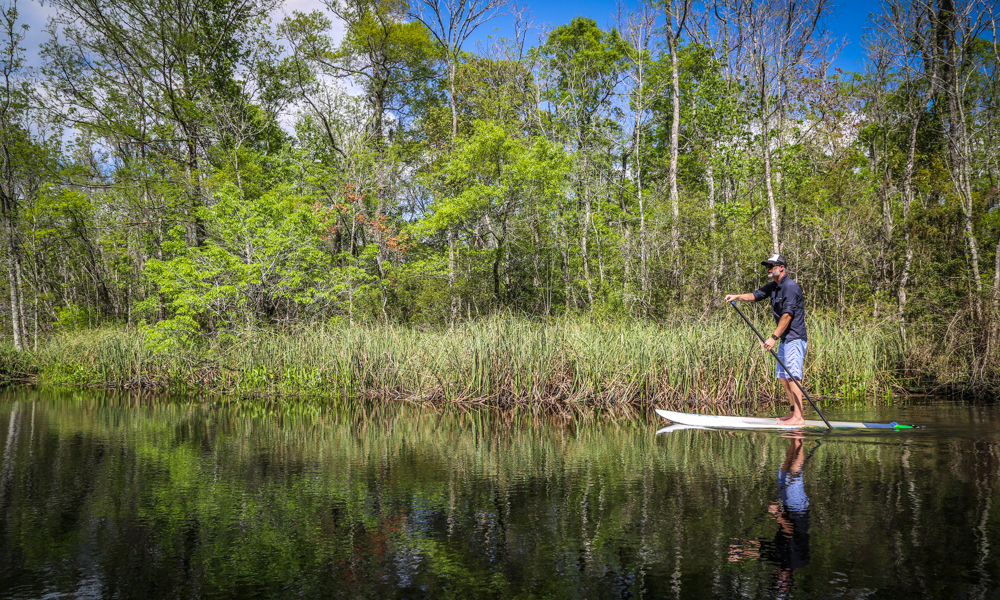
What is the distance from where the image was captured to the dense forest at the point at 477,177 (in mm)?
14984

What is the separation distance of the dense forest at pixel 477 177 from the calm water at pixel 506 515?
25.7 ft

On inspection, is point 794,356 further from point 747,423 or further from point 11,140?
point 11,140

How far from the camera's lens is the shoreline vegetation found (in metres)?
9.56

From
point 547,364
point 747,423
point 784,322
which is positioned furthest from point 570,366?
point 784,322

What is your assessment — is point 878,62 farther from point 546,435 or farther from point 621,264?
point 546,435

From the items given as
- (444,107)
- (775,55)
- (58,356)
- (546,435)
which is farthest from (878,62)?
(58,356)

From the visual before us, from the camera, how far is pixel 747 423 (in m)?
7.38

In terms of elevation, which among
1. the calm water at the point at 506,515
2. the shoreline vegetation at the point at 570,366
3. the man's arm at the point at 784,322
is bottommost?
the calm water at the point at 506,515

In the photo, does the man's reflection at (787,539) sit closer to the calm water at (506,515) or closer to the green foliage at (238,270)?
the calm water at (506,515)

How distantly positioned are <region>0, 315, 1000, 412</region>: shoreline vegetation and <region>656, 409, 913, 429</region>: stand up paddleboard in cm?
169

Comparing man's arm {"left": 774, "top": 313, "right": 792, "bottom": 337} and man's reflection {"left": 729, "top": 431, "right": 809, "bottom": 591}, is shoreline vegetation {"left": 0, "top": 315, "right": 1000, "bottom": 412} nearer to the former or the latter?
man's arm {"left": 774, "top": 313, "right": 792, "bottom": 337}

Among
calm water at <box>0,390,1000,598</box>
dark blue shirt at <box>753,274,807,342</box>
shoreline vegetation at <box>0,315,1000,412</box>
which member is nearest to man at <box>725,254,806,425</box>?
dark blue shirt at <box>753,274,807,342</box>

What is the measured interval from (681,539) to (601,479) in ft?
4.88

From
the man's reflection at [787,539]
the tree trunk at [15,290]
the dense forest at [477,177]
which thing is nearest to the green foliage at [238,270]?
the dense forest at [477,177]
